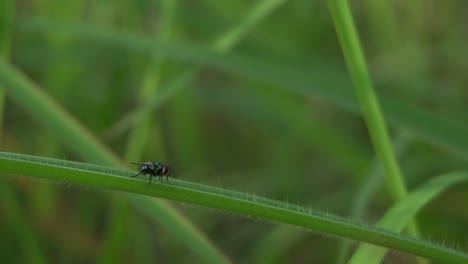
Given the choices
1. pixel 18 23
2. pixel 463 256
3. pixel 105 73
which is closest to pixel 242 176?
pixel 105 73

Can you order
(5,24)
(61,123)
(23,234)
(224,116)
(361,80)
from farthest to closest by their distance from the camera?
(224,116) → (23,234) → (5,24) → (61,123) → (361,80)

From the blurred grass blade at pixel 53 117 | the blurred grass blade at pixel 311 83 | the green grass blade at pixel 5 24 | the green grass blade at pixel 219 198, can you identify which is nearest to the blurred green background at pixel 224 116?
the blurred grass blade at pixel 311 83

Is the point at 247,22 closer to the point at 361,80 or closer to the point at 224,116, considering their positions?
the point at 361,80

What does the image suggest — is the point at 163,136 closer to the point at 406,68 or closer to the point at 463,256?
the point at 406,68

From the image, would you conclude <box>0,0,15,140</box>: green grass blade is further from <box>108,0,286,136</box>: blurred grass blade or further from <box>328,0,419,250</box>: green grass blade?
<box>328,0,419,250</box>: green grass blade

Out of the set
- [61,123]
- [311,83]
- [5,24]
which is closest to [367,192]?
[311,83]
